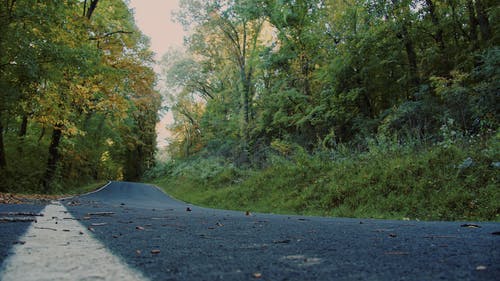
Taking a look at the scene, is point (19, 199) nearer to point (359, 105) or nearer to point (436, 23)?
point (359, 105)

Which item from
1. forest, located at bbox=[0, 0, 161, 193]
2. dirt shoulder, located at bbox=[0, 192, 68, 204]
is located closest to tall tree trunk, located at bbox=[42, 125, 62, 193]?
forest, located at bbox=[0, 0, 161, 193]

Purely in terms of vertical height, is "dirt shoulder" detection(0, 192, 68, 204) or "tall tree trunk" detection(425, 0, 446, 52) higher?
"tall tree trunk" detection(425, 0, 446, 52)

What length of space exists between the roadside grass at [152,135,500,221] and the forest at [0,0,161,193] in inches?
321

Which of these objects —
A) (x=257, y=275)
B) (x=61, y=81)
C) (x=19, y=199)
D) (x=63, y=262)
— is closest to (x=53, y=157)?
(x=61, y=81)

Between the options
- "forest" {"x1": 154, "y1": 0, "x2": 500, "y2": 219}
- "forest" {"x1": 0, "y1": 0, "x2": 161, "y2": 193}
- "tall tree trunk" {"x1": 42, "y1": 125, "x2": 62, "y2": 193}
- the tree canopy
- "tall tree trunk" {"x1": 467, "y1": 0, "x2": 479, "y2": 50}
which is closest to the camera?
"forest" {"x1": 154, "y1": 0, "x2": 500, "y2": 219}

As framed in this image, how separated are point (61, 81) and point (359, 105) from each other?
13204 millimetres

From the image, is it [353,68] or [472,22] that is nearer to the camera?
[472,22]

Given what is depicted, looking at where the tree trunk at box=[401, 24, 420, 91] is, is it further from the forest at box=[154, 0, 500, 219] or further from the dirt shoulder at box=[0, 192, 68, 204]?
the dirt shoulder at box=[0, 192, 68, 204]

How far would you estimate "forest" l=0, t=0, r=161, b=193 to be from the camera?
37.3 feet

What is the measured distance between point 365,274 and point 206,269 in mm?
773

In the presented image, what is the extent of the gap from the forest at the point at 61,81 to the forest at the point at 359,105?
7.06m

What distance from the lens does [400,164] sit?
948cm

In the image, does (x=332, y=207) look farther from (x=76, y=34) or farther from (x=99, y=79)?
(x=99, y=79)

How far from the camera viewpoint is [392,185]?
8992 mm
